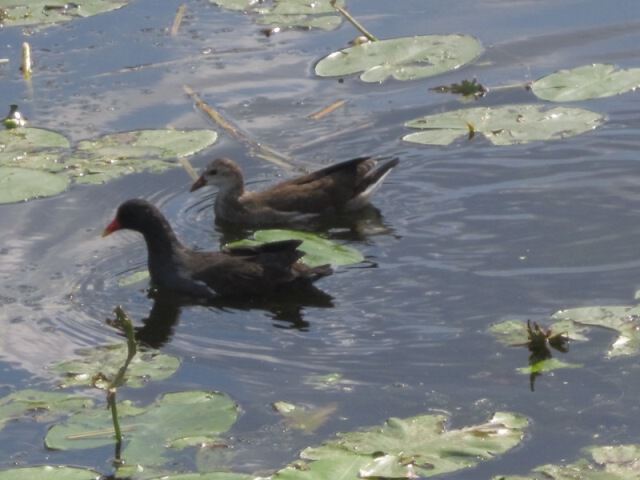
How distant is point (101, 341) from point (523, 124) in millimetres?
3752

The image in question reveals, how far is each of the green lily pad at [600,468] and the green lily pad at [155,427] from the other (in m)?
1.30

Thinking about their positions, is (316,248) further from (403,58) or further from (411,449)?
(403,58)

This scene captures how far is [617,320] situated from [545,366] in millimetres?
513

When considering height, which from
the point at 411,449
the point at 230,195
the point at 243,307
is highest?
the point at 411,449

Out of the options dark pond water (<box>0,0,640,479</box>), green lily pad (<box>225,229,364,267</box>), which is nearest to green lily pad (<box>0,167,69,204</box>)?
dark pond water (<box>0,0,640,479</box>)

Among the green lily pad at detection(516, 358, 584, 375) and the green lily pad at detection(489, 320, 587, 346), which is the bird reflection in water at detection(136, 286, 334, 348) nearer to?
the green lily pad at detection(489, 320, 587, 346)

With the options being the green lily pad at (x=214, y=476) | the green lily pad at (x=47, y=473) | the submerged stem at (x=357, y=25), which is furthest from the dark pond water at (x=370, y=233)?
the green lily pad at (x=214, y=476)

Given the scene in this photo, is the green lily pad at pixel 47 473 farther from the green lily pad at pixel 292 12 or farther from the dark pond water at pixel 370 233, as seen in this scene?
the green lily pad at pixel 292 12

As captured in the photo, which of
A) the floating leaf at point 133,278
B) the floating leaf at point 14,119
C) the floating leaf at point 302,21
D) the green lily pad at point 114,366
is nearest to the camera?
the green lily pad at point 114,366

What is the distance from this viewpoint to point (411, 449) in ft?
23.8

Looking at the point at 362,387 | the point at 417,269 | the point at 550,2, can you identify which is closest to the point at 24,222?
the point at 417,269

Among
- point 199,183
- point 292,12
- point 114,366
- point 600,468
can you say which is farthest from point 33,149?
point 600,468

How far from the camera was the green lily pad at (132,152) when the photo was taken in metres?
11.5

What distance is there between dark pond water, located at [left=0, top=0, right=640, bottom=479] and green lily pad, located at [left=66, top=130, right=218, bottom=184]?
5.2 inches
